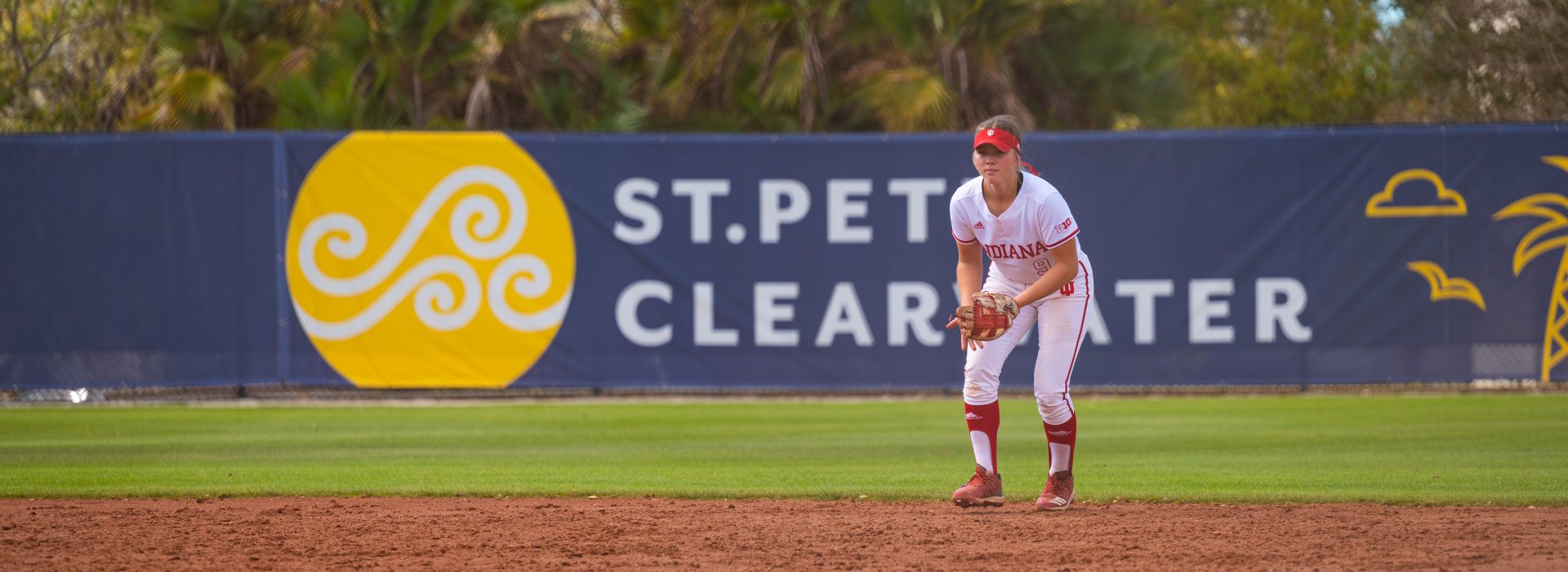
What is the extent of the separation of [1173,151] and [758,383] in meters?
4.24

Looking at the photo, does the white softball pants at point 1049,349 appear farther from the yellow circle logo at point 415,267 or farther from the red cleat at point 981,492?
the yellow circle logo at point 415,267

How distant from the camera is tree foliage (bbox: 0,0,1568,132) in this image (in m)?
16.1

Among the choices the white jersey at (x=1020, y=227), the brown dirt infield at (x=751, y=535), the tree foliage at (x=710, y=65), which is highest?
the tree foliage at (x=710, y=65)

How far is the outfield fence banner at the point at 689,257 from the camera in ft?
45.1

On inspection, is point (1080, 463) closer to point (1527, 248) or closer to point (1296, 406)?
point (1296, 406)

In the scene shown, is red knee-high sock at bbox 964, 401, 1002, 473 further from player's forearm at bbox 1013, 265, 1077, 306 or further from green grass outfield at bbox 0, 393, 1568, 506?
player's forearm at bbox 1013, 265, 1077, 306

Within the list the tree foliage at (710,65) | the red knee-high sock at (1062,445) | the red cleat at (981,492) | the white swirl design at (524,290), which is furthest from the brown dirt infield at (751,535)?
the tree foliage at (710,65)

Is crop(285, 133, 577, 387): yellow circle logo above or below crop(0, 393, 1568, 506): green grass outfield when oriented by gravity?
above

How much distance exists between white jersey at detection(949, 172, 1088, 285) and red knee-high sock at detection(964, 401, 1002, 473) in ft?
2.02

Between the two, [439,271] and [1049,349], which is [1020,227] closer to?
[1049,349]

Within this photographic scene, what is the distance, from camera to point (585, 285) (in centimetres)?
1401

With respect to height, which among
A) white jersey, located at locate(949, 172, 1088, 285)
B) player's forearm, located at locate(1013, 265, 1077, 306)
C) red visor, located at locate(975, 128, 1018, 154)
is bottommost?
player's forearm, located at locate(1013, 265, 1077, 306)

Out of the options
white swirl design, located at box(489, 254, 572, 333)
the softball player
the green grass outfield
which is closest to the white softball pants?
the softball player

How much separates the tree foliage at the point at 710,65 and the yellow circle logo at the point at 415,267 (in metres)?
2.29
